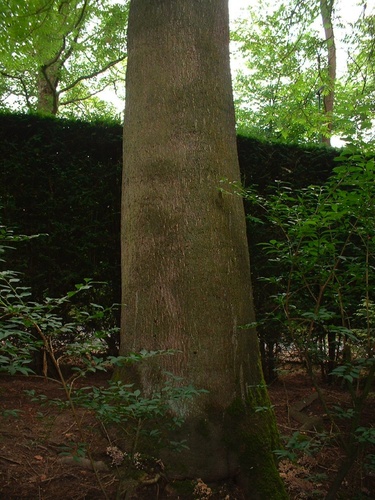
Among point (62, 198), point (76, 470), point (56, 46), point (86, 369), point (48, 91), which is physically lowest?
point (76, 470)

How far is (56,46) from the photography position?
21.0 feet

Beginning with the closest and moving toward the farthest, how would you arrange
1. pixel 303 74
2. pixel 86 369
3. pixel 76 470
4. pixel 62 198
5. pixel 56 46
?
pixel 86 369 → pixel 76 470 → pixel 62 198 → pixel 56 46 → pixel 303 74

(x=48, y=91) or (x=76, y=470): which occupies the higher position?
(x=48, y=91)

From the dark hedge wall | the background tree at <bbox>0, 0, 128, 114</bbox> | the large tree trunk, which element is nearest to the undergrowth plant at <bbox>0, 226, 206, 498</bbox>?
→ the large tree trunk

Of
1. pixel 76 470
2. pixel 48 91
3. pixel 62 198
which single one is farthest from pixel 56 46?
pixel 76 470

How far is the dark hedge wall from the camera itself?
15.5 ft


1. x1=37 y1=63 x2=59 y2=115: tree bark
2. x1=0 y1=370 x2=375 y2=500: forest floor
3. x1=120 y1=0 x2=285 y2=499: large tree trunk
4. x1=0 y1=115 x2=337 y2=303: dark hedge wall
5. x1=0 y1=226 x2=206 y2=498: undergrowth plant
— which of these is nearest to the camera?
x1=0 y1=226 x2=206 y2=498: undergrowth plant

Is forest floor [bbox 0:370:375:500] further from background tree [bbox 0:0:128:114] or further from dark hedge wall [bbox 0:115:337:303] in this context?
background tree [bbox 0:0:128:114]

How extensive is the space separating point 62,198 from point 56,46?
9.58 feet

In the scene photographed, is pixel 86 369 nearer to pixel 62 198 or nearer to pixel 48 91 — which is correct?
pixel 62 198

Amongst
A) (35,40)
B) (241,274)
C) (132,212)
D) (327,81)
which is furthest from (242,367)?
(327,81)

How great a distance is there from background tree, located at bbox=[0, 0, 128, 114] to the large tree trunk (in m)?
1.96

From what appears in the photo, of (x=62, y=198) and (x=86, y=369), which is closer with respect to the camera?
(x=86, y=369)

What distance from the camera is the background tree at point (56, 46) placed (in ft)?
15.6
